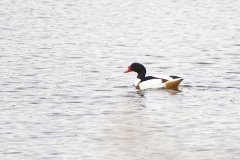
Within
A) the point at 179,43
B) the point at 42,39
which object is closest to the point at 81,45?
the point at 42,39

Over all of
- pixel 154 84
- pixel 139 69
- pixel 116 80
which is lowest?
pixel 116 80

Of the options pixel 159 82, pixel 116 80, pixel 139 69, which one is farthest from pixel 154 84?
pixel 116 80

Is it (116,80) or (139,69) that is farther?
(116,80)

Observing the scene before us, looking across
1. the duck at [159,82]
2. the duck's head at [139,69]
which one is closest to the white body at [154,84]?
the duck at [159,82]

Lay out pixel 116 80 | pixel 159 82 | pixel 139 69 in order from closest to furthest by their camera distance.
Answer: pixel 159 82
pixel 139 69
pixel 116 80

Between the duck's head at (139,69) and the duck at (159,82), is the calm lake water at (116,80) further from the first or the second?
the duck's head at (139,69)

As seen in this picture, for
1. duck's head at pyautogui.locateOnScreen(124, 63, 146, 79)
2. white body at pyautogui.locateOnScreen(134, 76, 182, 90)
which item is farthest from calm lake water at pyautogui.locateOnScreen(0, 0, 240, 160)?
duck's head at pyautogui.locateOnScreen(124, 63, 146, 79)

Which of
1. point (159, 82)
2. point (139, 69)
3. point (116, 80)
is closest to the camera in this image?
point (159, 82)

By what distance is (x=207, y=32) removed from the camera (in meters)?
38.7

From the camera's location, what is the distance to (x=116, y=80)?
25031mm

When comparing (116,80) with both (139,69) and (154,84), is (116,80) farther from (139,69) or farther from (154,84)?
(154,84)

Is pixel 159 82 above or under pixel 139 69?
under

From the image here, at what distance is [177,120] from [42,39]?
18.0m

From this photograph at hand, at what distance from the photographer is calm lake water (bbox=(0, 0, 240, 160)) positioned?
1385 cm
